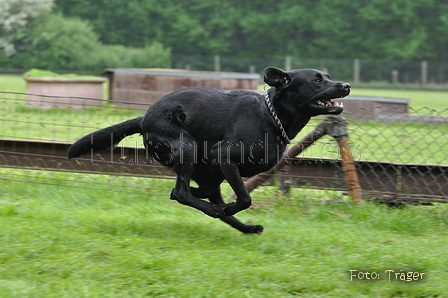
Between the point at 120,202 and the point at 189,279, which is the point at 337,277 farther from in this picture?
the point at 120,202

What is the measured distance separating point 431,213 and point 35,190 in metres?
4.11

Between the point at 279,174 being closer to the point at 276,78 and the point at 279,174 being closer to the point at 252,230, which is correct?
the point at 252,230

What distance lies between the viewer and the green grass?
332 centimetres

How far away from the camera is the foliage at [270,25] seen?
37.3 m

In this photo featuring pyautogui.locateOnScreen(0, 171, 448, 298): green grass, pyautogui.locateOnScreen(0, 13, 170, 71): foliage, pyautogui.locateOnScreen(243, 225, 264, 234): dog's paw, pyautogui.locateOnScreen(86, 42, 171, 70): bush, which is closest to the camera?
pyautogui.locateOnScreen(0, 171, 448, 298): green grass

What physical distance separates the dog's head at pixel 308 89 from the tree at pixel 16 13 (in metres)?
29.0

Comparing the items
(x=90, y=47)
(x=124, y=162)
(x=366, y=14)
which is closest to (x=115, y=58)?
(x=90, y=47)

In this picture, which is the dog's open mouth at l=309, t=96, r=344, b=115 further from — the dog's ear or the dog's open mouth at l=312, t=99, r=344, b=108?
the dog's ear

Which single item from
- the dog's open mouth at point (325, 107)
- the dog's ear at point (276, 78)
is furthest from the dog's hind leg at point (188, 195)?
the dog's open mouth at point (325, 107)

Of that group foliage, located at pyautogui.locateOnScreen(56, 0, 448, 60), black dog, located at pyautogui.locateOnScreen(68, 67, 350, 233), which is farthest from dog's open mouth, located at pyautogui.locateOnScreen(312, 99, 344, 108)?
foliage, located at pyautogui.locateOnScreen(56, 0, 448, 60)

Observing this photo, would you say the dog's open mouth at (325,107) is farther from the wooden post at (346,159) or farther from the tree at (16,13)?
the tree at (16,13)

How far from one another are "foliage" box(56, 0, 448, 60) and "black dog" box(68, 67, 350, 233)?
3491 cm

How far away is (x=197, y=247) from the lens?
4.12m

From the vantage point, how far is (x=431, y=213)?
16.9 feet
